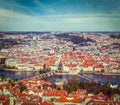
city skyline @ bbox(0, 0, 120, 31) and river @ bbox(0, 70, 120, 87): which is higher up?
city skyline @ bbox(0, 0, 120, 31)

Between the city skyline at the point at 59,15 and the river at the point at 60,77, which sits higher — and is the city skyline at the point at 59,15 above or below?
above

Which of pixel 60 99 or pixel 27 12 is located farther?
pixel 27 12

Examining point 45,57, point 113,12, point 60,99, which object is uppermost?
point 113,12

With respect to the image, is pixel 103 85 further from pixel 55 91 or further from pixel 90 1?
pixel 90 1

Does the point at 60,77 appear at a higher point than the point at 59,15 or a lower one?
lower

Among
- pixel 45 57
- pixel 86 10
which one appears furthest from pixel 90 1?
pixel 45 57

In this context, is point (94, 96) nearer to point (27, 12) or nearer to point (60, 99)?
point (60, 99)

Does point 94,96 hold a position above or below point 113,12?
below
